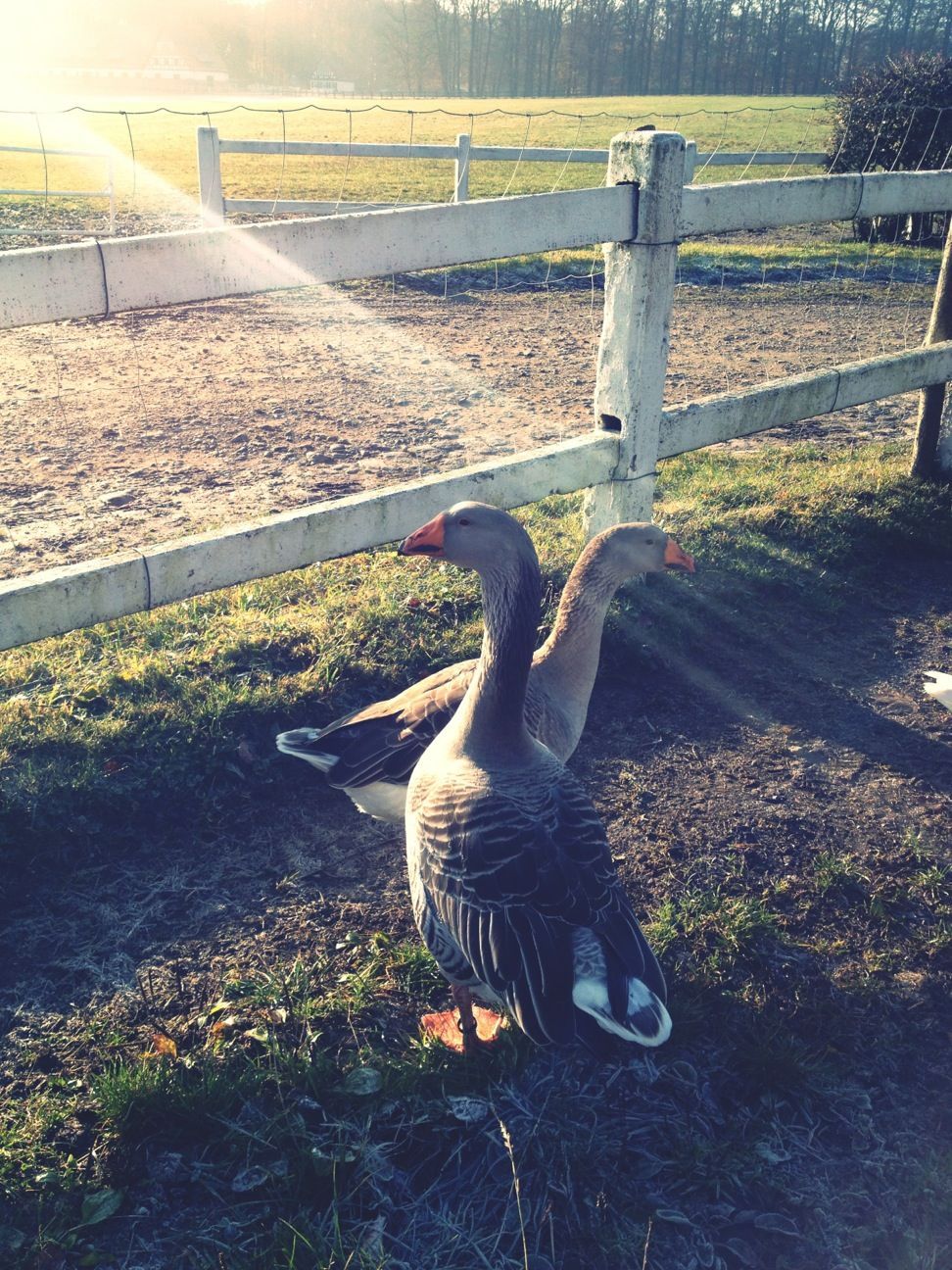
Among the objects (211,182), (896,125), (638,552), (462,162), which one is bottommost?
(638,552)

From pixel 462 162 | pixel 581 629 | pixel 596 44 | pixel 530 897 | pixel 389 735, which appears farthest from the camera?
pixel 596 44

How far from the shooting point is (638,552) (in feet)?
12.8

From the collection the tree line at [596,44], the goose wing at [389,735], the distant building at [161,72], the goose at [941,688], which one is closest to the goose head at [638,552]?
the goose wing at [389,735]

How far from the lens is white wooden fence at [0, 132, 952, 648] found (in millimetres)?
3301

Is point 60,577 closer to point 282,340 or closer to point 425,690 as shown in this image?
point 425,690

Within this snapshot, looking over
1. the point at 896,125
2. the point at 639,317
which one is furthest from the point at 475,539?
the point at 896,125

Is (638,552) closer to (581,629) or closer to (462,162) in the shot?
(581,629)

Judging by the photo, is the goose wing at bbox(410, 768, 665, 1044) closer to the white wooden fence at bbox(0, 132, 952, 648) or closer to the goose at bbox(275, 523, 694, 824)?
the goose at bbox(275, 523, 694, 824)

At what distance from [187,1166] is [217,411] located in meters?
5.66

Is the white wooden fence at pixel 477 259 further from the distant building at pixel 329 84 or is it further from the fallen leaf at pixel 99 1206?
the distant building at pixel 329 84

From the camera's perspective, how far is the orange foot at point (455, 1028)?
2.75 m

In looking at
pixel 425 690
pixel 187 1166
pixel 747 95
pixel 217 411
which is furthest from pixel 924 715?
pixel 747 95

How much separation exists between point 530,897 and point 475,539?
1040 millimetres

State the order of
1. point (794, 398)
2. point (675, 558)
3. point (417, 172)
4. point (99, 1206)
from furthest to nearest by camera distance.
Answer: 1. point (417, 172)
2. point (794, 398)
3. point (675, 558)
4. point (99, 1206)
